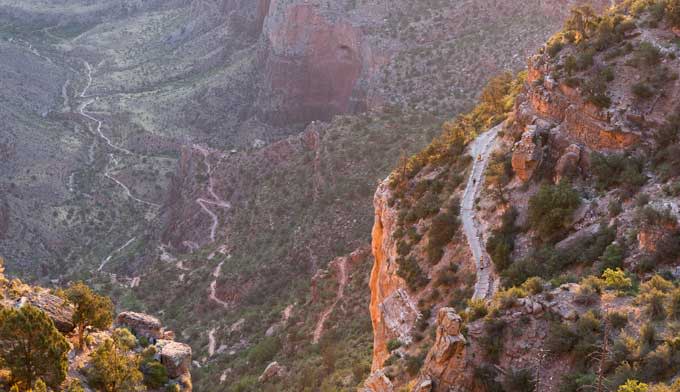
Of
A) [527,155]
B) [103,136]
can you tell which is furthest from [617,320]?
[103,136]

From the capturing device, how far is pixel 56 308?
103ft

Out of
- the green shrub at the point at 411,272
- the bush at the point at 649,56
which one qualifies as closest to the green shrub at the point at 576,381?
the green shrub at the point at 411,272

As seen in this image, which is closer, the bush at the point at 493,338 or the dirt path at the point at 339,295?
the bush at the point at 493,338

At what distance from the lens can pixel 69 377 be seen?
27234mm

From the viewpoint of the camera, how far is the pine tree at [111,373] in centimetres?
2786

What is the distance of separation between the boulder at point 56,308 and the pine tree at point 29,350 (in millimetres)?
4817

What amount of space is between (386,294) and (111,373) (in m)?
14.7

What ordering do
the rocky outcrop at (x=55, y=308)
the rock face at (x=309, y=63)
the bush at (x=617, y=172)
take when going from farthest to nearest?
the rock face at (x=309, y=63), the rocky outcrop at (x=55, y=308), the bush at (x=617, y=172)

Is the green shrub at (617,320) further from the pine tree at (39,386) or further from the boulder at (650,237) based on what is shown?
the pine tree at (39,386)

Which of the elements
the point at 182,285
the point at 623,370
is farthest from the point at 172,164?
the point at 623,370

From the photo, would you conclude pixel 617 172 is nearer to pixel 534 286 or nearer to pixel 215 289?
pixel 534 286

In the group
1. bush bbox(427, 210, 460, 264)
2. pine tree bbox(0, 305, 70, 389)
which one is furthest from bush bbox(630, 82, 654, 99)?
pine tree bbox(0, 305, 70, 389)

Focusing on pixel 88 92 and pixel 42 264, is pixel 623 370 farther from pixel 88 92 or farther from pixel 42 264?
pixel 88 92

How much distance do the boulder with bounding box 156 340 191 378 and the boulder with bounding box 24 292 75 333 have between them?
3984 millimetres
